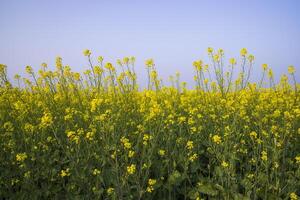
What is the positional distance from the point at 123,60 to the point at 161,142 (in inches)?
78.5

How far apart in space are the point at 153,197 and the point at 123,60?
275 centimetres

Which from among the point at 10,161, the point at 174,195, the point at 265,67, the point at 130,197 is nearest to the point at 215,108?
the point at 265,67

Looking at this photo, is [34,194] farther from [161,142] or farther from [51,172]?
[161,142]

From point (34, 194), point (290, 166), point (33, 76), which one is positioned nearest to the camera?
point (34, 194)

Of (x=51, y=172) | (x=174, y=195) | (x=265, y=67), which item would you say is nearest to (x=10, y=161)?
(x=51, y=172)

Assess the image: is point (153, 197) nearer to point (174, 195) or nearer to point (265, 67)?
point (174, 195)

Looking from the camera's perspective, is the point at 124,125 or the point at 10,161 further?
the point at 124,125

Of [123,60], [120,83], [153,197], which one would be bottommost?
[153,197]

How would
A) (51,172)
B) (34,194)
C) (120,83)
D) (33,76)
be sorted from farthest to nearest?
(120,83), (33,76), (51,172), (34,194)

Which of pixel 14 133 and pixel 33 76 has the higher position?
pixel 33 76

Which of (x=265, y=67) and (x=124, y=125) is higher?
(x=265, y=67)

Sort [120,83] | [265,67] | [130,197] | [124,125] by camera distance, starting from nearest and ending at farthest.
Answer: [130,197] < [124,125] < [120,83] < [265,67]

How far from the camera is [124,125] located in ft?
13.8

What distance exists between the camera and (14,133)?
14.1ft
